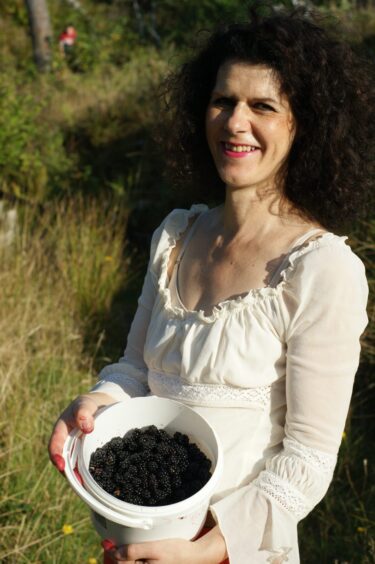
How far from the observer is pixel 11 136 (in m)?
6.52

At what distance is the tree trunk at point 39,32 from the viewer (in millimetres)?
9867

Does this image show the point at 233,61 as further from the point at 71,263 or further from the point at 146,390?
the point at 71,263

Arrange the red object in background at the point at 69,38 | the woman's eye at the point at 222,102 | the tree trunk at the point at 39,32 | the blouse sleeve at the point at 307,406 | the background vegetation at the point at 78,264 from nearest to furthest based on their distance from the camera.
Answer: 1. the blouse sleeve at the point at 307,406
2. the woman's eye at the point at 222,102
3. the background vegetation at the point at 78,264
4. the tree trunk at the point at 39,32
5. the red object in background at the point at 69,38

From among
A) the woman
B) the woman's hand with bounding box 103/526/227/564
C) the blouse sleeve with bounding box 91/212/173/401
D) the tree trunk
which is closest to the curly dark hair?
the woman

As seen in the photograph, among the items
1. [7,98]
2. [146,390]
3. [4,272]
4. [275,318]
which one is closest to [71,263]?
[4,272]

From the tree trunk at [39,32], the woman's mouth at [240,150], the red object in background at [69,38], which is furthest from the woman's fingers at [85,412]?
the red object in background at [69,38]

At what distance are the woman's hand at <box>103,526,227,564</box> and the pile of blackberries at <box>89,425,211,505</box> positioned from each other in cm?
9

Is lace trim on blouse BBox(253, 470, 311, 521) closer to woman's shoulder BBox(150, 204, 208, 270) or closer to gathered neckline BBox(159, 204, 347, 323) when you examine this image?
gathered neckline BBox(159, 204, 347, 323)

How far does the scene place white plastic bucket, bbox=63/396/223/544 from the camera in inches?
56.2

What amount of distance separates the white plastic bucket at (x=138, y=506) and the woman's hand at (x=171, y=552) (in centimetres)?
2

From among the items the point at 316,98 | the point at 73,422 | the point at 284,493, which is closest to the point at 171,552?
the point at 284,493

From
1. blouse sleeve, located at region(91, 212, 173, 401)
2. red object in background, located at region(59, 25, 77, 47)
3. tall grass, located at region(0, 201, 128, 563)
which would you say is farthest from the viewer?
red object in background, located at region(59, 25, 77, 47)

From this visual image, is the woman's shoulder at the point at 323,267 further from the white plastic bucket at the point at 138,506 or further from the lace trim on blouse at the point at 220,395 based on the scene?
the white plastic bucket at the point at 138,506

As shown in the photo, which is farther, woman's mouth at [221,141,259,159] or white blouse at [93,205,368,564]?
woman's mouth at [221,141,259,159]
